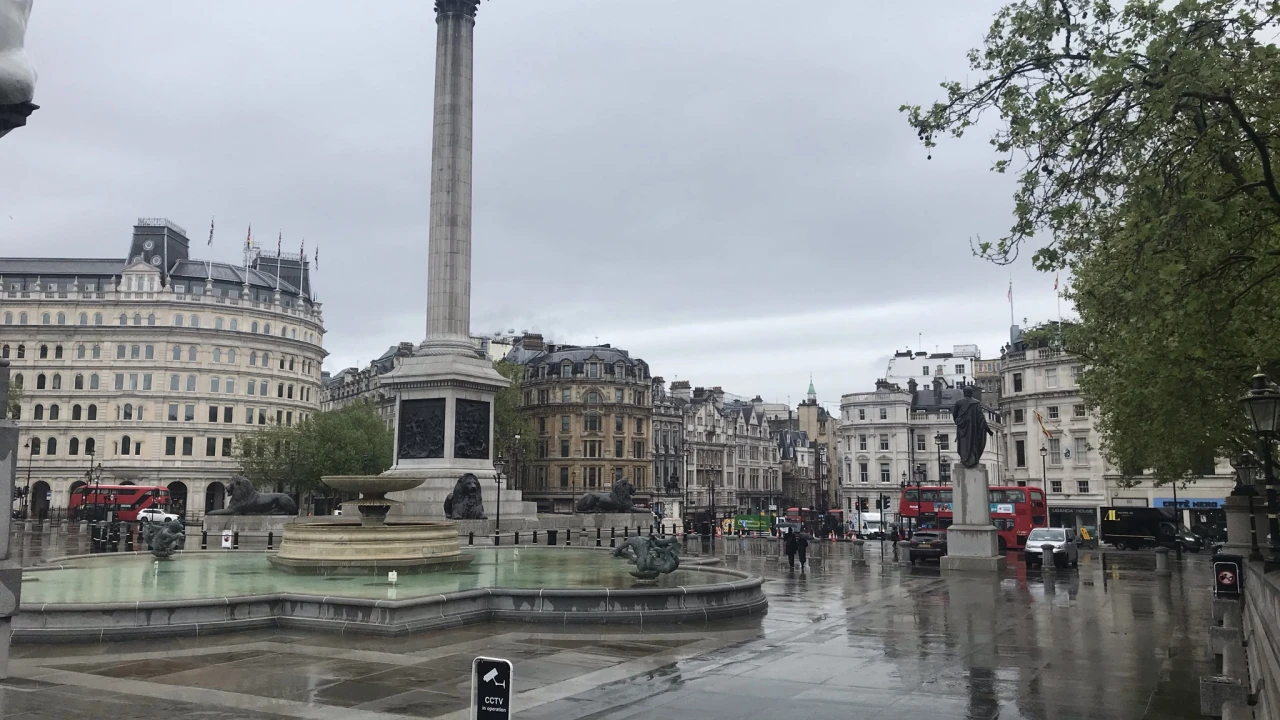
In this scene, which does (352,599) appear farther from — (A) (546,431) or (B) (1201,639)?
(A) (546,431)

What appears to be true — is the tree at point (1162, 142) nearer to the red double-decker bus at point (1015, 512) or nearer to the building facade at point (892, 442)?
the red double-decker bus at point (1015, 512)

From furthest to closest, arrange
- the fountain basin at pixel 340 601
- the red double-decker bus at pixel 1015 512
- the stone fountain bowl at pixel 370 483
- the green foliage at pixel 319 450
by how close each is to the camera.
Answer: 1. the green foliage at pixel 319 450
2. the red double-decker bus at pixel 1015 512
3. the stone fountain bowl at pixel 370 483
4. the fountain basin at pixel 340 601

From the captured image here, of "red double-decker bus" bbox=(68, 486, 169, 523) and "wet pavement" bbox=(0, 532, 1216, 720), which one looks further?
"red double-decker bus" bbox=(68, 486, 169, 523)

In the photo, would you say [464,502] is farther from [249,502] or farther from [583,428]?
[583,428]

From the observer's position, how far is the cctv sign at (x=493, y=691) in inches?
219

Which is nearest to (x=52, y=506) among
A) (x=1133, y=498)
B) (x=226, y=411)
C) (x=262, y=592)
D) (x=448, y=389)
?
(x=226, y=411)

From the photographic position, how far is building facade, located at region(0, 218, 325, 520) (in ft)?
277

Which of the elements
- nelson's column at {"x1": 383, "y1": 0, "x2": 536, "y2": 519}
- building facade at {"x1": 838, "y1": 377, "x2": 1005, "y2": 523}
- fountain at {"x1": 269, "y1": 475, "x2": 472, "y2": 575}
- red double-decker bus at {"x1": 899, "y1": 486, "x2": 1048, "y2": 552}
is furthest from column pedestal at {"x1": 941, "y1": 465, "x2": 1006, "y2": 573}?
building facade at {"x1": 838, "y1": 377, "x2": 1005, "y2": 523}

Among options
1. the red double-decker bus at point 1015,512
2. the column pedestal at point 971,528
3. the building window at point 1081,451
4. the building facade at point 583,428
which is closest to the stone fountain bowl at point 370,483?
the column pedestal at point 971,528

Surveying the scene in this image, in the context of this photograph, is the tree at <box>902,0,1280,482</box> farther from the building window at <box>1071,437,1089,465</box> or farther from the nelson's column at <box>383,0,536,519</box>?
the building window at <box>1071,437,1089,465</box>

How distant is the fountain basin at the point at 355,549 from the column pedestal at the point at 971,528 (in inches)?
652

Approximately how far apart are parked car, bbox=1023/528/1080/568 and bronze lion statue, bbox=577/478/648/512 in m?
20.7

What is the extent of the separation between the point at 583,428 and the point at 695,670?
273 feet

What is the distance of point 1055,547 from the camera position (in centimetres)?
3186
